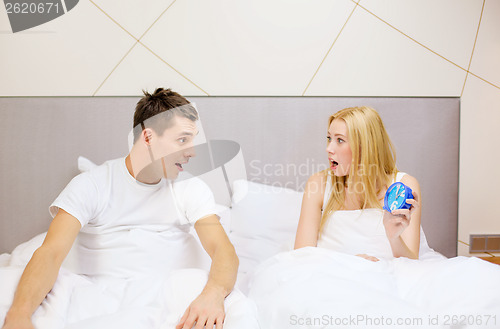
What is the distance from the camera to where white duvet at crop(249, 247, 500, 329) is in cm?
91

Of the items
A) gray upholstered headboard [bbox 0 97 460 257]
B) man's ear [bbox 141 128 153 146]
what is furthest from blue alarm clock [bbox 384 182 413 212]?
man's ear [bbox 141 128 153 146]

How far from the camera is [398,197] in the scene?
1.23 meters

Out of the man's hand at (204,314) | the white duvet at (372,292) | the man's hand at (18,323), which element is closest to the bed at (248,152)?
the white duvet at (372,292)

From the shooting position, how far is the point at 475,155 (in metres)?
2.03

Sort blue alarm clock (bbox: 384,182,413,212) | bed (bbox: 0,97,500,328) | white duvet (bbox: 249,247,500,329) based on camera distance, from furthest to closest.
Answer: bed (bbox: 0,97,500,328) → blue alarm clock (bbox: 384,182,413,212) → white duvet (bbox: 249,247,500,329)

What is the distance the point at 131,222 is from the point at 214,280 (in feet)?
1.47

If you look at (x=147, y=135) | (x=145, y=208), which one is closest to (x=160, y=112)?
(x=147, y=135)

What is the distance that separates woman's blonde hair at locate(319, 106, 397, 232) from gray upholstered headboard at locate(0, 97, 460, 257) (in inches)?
16.9

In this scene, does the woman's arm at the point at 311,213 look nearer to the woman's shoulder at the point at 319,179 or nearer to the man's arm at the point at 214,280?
the woman's shoulder at the point at 319,179

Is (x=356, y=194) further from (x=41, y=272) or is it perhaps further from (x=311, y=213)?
(x=41, y=272)

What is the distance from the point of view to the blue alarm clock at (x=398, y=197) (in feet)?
4.00

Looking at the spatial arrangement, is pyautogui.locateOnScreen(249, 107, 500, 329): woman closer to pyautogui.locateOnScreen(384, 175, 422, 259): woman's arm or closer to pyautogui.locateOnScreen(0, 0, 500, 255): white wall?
pyautogui.locateOnScreen(384, 175, 422, 259): woman's arm

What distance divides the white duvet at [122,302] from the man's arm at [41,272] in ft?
0.09

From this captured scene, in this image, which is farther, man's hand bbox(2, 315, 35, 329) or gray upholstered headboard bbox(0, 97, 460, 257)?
gray upholstered headboard bbox(0, 97, 460, 257)
